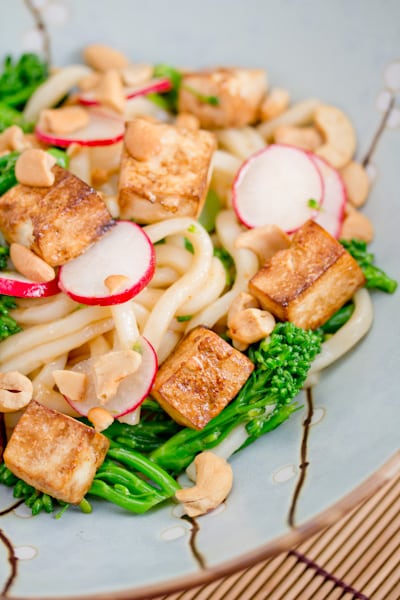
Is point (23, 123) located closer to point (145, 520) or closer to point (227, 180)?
point (227, 180)

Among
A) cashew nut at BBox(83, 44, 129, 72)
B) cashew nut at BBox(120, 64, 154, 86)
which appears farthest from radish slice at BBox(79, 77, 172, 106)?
cashew nut at BBox(83, 44, 129, 72)

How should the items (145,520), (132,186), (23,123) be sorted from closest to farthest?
(145,520) < (132,186) < (23,123)

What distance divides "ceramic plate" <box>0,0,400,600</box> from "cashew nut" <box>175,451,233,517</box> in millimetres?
53

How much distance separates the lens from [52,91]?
471cm

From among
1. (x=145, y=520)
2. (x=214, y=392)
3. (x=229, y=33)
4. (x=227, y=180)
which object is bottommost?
(x=145, y=520)

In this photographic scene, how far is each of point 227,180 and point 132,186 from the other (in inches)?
30.1

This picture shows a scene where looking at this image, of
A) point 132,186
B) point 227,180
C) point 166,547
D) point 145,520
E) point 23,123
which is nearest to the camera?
point 166,547

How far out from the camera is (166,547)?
2996 mm

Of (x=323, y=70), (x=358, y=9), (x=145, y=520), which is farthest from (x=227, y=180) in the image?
(x=145, y=520)

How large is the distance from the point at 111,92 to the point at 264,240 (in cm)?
134

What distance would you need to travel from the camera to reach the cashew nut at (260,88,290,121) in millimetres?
4711

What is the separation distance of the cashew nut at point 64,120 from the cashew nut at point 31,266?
0.91 m

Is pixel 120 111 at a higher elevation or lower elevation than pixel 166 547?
higher

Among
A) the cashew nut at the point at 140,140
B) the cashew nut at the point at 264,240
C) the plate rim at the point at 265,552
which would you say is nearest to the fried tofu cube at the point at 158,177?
the cashew nut at the point at 140,140
